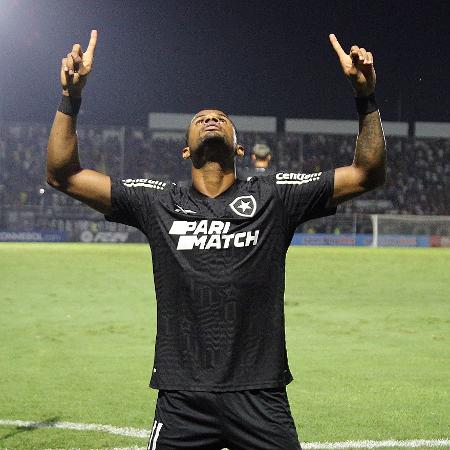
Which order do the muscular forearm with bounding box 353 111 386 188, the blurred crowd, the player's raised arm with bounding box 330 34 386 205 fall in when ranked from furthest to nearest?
the blurred crowd
the muscular forearm with bounding box 353 111 386 188
the player's raised arm with bounding box 330 34 386 205

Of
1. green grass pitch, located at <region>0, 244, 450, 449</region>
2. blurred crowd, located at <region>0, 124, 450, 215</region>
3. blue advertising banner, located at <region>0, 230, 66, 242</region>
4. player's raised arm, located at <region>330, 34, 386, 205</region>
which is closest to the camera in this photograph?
player's raised arm, located at <region>330, 34, 386, 205</region>

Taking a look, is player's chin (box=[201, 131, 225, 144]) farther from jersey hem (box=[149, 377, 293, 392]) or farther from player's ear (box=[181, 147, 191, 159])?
jersey hem (box=[149, 377, 293, 392])

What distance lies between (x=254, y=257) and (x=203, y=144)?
52cm

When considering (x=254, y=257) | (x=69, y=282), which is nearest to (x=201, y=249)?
(x=254, y=257)

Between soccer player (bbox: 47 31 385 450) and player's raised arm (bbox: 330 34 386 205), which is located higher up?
player's raised arm (bbox: 330 34 386 205)

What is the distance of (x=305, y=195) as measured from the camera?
12.5 ft

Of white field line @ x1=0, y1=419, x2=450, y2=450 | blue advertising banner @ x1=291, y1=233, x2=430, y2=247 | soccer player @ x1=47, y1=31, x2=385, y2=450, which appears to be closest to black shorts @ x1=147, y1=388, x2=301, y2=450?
soccer player @ x1=47, y1=31, x2=385, y2=450

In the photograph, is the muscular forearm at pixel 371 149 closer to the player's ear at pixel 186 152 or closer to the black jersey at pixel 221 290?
the black jersey at pixel 221 290

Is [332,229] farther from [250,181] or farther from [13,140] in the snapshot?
[250,181]

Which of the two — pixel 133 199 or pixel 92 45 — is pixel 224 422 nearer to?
pixel 133 199

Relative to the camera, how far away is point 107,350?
11023 millimetres

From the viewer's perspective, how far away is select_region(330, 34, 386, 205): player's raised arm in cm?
356

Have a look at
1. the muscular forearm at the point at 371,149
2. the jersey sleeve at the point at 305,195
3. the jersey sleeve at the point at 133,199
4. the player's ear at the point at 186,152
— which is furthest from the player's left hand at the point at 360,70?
the jersey sleeve at the point at 133,199

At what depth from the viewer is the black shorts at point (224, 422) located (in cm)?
343
